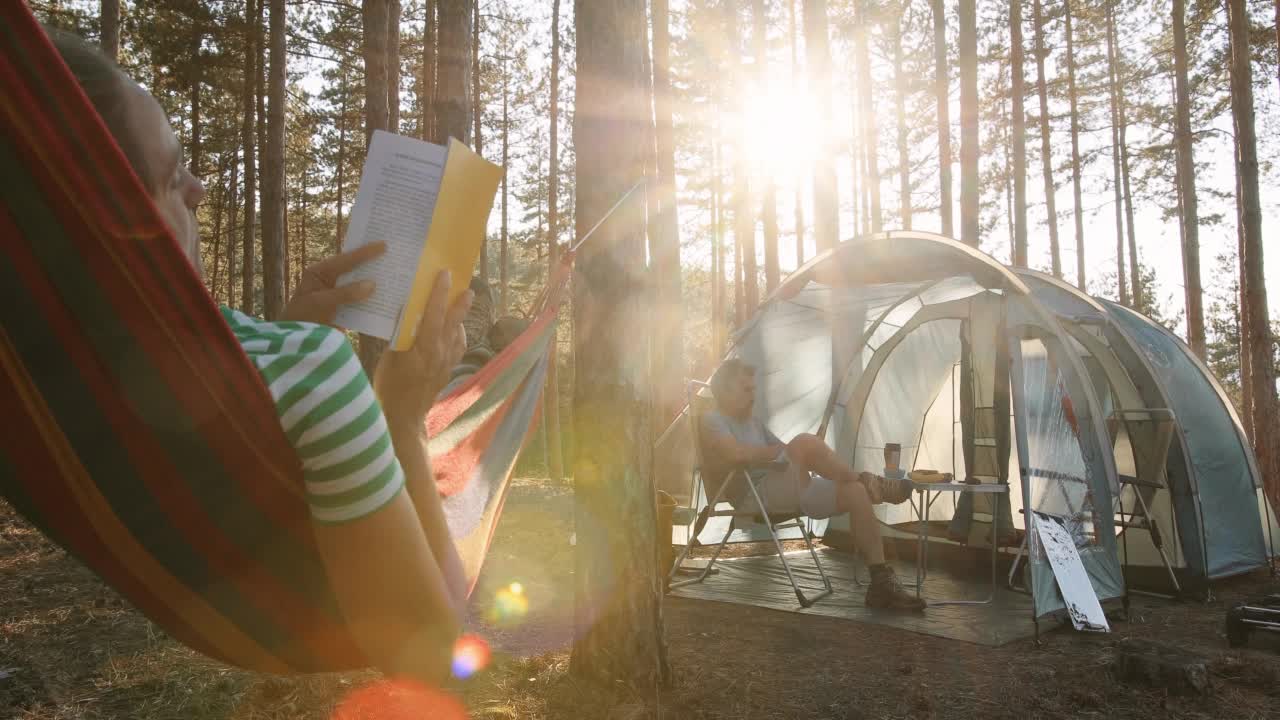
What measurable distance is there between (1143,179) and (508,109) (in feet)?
43.0

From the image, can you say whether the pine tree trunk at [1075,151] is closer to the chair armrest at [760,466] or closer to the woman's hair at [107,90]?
the chair armrest at [760,466]

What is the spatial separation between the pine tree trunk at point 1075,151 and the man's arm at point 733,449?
13.2 metres

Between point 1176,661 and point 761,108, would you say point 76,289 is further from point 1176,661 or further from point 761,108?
point 761,108

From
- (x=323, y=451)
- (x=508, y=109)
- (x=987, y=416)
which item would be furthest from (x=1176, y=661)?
(x=508, y=109)

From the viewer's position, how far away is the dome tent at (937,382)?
455 centimetres

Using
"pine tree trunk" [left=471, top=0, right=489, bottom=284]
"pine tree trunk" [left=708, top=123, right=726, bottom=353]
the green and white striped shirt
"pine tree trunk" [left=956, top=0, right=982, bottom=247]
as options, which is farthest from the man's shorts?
"pine tree trunk" [left=708, top=123, right=726, bottom=353]

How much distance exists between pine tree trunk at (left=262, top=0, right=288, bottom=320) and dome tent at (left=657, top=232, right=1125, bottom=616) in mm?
4559

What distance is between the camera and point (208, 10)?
35.9ft

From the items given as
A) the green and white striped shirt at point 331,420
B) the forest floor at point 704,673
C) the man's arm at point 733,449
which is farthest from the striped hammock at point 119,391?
the man's arm at point 733,449

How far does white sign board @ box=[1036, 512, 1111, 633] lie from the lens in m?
4.12

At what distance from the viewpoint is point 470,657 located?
3492 millimetres

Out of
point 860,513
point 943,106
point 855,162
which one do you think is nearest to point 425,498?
point 860,513

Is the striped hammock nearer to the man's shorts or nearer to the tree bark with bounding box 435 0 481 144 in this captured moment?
the man's shorts

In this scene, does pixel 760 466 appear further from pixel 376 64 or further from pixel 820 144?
pixel 820 144
